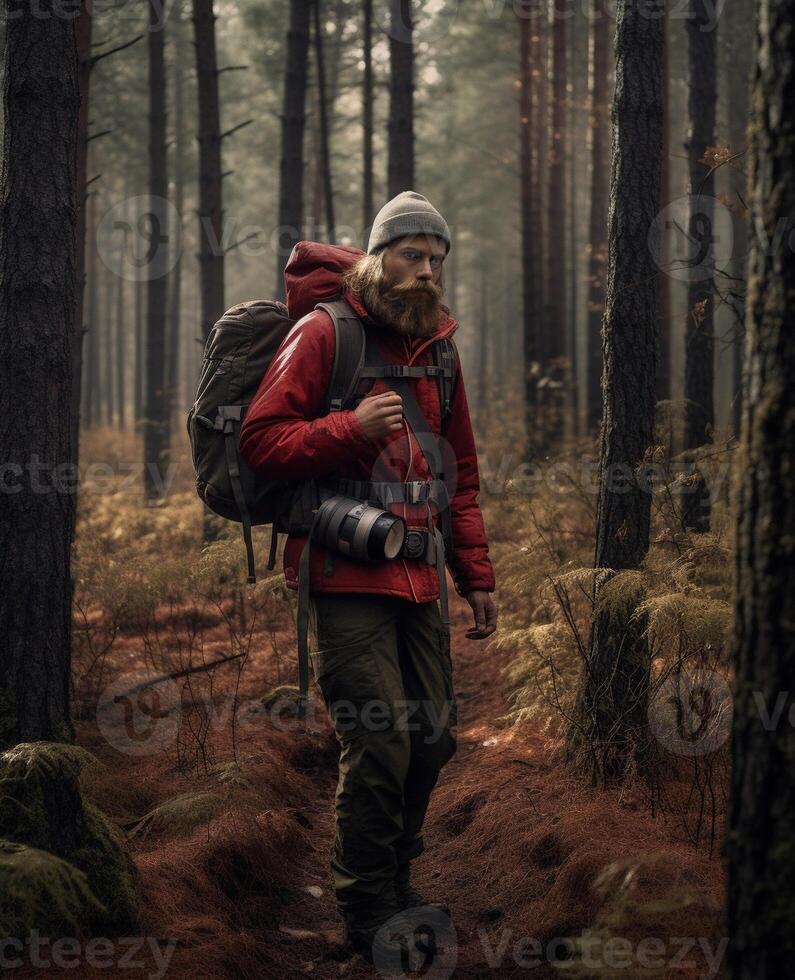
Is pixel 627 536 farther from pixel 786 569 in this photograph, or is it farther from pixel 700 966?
pixel 786 569

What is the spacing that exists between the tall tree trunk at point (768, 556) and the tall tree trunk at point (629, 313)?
2.66 meters

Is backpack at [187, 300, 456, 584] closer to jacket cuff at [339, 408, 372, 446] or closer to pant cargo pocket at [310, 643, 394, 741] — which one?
jacket cuff at [339, 408, 372, 446]

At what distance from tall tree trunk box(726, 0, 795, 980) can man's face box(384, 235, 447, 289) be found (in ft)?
5.92

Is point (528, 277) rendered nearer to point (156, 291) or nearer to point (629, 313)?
point (156, 291)

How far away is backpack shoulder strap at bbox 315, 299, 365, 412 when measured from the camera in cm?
406

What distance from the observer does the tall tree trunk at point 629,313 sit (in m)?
5.24

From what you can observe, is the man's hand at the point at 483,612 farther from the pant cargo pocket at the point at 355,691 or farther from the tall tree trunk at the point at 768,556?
the tall tree trunk at the point at 768,556

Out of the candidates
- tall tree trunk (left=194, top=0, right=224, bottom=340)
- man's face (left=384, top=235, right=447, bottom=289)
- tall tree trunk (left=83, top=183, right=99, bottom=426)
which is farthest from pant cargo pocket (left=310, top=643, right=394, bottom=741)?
tall tree trunk (left=83, top=183, right=99, bottom=426)

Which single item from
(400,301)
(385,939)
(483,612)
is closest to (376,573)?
(483,612)

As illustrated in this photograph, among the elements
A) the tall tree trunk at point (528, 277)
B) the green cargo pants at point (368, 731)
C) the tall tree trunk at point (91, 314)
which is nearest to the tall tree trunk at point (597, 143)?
the tall tree trunk at point (528, 277)

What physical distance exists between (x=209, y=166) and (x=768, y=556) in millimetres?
11110

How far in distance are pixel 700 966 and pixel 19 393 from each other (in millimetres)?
3345

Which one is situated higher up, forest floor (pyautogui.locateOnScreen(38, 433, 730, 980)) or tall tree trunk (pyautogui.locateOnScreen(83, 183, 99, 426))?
tall tree trunk (pyautogui.locateOnScreen(83, 183, 99, 426))

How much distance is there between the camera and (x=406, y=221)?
4141 mm
